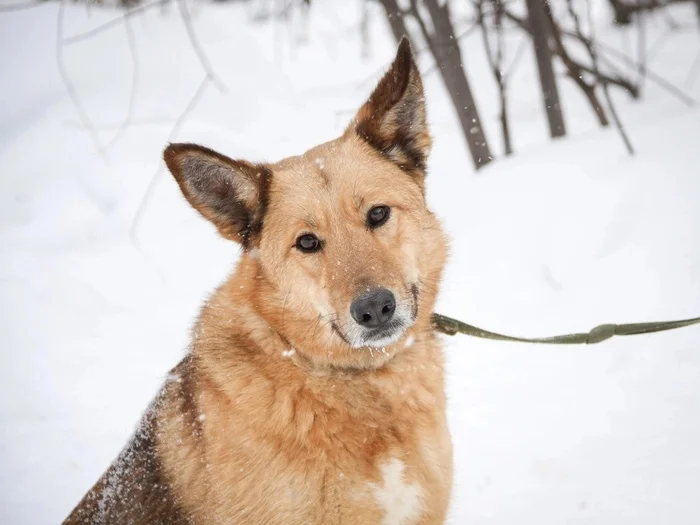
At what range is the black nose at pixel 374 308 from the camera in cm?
231

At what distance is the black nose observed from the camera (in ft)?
7.59

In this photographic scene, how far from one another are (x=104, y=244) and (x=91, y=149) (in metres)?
2.04

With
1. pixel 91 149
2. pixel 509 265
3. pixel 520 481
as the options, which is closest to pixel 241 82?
pixel 91 149

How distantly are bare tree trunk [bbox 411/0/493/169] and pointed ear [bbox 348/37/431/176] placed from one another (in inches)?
148

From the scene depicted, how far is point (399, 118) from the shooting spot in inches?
112

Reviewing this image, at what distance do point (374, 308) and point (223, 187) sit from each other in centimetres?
98

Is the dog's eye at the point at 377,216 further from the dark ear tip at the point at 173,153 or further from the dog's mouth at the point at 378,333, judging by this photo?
the dark ear tip at the point at 173,153

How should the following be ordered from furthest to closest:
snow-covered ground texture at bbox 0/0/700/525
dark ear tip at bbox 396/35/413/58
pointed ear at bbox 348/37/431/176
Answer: snow-covered ground texture at bbox 0/0/700/525 < pointed ear at bbox 348/37/431/176 < dark ear tip at bbox 396/35/413/58

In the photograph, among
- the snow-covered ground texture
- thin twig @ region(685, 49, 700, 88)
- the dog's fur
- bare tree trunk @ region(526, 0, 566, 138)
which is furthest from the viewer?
thin twig @ region(685, 49, 700, 88)

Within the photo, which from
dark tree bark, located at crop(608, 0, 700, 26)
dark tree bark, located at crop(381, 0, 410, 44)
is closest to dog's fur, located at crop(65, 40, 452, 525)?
dark tree bark, located at crop(381, 0, 410, 44)

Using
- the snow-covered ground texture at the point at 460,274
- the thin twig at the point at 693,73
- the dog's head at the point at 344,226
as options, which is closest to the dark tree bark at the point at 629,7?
the snow-covered ground texture at the point at 460,274

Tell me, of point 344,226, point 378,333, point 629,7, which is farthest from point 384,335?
point 629,7

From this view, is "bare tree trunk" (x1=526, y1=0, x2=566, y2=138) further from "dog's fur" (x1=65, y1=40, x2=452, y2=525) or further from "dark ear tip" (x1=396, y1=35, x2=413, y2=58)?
"dark ear tip" (x1=396, y1=35, x2=413, y2=58)

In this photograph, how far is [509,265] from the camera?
5277 mm
